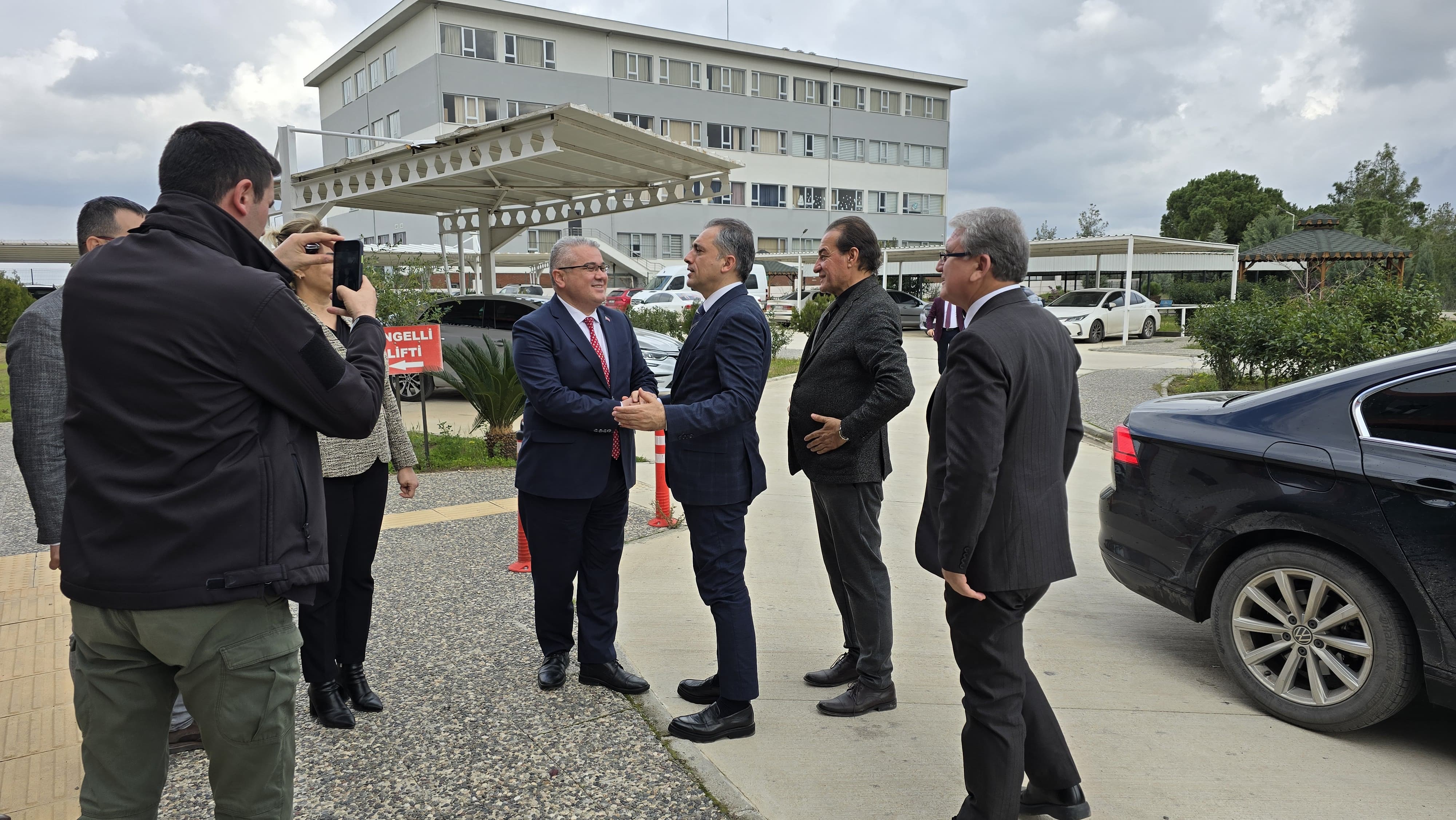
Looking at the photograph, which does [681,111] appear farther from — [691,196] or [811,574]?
[811,574]

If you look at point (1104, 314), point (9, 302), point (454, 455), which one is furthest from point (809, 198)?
point (454, 455)

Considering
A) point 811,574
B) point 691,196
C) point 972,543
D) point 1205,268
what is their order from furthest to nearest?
point 1205,268 → point 691,196 → point 811,574 → point 972,543

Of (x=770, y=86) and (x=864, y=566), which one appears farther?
(x=770, y=86)

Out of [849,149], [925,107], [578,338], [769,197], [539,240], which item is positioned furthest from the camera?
[925,107]

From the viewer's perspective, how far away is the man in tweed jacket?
3.72 m

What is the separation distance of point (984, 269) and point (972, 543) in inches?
33.9

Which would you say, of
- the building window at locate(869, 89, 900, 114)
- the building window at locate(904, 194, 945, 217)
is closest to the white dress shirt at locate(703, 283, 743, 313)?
the building window at locate(869, 89, 900, 114)

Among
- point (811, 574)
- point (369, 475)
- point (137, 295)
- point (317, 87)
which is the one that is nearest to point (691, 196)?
point (811, 574)

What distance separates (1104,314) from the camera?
28141mm

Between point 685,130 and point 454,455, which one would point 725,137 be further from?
point 454,455

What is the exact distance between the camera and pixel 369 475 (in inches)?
149

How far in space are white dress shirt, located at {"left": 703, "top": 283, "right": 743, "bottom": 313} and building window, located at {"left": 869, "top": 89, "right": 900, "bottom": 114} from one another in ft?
194

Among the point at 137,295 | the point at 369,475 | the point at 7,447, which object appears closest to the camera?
the point at 137,295

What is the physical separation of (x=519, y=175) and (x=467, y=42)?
3153 centimetres
